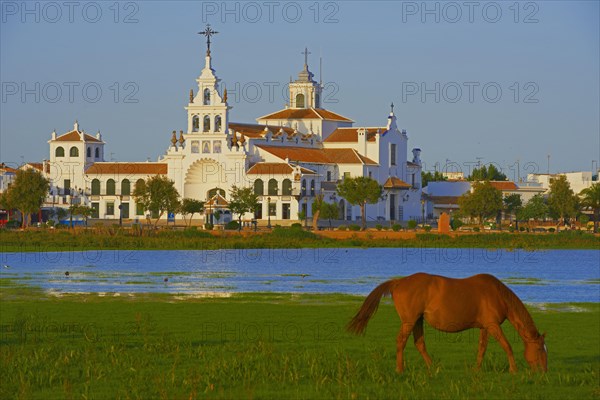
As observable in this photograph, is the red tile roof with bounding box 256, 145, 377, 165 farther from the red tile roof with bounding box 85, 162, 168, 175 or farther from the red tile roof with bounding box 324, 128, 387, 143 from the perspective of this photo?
the red tile roof with bounding box 85, 162, 168, 175

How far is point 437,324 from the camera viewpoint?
55.3 feet

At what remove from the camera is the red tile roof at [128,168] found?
121688 millimetres

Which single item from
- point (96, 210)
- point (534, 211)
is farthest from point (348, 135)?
point (96, 210)

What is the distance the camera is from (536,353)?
17.0 meters

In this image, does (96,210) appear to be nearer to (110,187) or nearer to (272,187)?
(110,187)

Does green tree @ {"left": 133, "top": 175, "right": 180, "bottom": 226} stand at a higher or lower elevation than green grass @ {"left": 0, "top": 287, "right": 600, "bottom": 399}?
higher

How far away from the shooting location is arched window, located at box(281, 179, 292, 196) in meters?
113

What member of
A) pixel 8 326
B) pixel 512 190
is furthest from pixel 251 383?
pixel 512 190

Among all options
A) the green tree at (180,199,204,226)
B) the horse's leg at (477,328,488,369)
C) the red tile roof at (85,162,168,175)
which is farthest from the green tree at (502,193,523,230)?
the horse's leg at (477,328,488,369)

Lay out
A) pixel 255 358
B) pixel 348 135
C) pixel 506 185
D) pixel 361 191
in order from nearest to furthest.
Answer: pixel 255 358 < pixel 361 191 < pixel 348 135 < pixel 506 185

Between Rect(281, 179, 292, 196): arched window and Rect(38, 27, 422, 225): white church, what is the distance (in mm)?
104

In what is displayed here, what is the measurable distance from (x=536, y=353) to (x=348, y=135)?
369ft

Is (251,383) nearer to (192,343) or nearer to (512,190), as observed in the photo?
(192,343)

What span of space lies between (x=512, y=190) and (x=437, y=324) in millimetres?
127067
